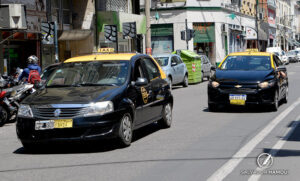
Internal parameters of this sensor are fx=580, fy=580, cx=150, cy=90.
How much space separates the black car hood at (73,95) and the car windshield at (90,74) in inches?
10.9

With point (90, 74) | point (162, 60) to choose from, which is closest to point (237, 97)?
point (90, 74)

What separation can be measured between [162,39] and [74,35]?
20747 millimetres

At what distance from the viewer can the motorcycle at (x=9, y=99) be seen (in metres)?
14.0

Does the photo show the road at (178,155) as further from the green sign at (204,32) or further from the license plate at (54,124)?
the green sign at (204,32)

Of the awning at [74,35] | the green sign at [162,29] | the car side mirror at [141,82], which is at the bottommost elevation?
the car side mirror at [141,82]

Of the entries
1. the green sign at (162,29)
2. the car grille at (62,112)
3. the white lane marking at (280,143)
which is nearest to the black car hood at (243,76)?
the white lane marking at (280,143)

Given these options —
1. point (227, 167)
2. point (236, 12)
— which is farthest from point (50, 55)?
point (236, 12)

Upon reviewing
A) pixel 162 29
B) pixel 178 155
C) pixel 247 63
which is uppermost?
pixel 162 29

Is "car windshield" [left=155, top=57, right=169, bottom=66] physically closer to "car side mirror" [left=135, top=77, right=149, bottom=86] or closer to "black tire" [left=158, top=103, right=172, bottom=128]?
"black tire" [left=158, top=103, right=172, bottom=128]

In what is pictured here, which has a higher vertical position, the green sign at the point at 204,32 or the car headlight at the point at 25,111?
the green sign at the point at 204,32

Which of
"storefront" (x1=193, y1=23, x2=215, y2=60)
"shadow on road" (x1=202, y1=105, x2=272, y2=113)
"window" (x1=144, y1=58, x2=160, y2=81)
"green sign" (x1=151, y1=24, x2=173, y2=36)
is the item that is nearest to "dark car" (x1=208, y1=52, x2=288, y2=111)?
"shadow on road" (x1=202, y1=105, x2=272, y2=113)

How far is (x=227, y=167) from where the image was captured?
7219 millimetres

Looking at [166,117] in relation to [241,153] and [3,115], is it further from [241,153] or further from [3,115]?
[3,115]

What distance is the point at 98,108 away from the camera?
868 centimetres
